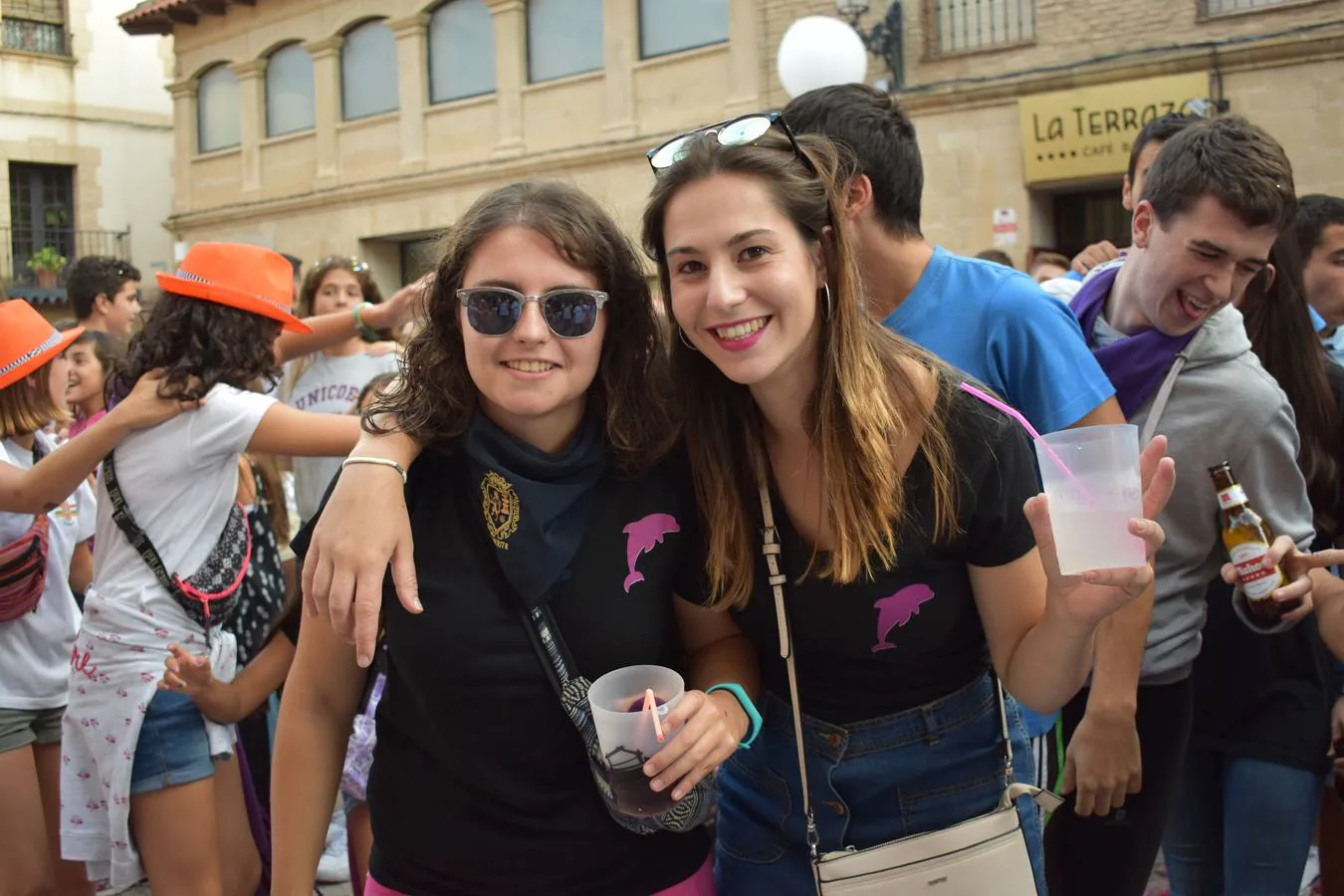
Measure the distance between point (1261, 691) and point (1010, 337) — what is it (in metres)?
1.24

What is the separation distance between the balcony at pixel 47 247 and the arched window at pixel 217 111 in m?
3.38

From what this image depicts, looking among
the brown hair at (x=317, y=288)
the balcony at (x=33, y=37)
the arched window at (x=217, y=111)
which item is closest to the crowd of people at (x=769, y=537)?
the brown hair at (x=317, y=288)

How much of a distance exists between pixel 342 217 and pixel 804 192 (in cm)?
1976

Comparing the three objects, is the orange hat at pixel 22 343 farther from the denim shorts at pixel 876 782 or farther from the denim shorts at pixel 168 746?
the denim shorts at pixel 876 782

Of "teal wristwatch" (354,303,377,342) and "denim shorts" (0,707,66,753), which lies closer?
"denim shorts" (0,707,66,753)

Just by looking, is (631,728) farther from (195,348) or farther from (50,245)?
(50,245)

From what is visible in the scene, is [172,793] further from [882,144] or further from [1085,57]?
[1085,57]

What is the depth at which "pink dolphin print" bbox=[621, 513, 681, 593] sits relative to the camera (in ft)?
6.52

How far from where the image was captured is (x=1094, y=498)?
1760mm

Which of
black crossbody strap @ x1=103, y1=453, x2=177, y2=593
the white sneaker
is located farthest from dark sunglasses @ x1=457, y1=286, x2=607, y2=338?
the white sneaker

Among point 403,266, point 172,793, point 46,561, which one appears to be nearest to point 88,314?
point 46,561

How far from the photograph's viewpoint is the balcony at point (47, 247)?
2250 centimetres

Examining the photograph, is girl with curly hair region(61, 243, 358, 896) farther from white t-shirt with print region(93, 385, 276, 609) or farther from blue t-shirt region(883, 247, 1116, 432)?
blue t-shirt region(883, 247, 1116, 432)

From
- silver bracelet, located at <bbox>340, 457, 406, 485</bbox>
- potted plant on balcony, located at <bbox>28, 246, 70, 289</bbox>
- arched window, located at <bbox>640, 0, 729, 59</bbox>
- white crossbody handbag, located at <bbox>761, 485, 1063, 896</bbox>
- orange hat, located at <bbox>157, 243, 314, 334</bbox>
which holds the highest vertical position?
arched window, located at <bbox>640, 0, 729, 59</bbox>
